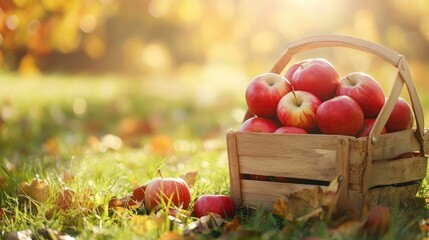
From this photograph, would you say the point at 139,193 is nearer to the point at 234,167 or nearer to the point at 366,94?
the point at 234,167

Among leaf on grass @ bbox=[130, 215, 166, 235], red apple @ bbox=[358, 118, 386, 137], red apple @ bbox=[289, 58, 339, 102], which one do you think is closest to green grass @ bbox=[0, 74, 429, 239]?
leaf on grass @ bbox=[130, 215, 166, 235]

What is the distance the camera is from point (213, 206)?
2494 millimetres

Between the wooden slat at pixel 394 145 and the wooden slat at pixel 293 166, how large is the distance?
178 millimetres

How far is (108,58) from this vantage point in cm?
1135

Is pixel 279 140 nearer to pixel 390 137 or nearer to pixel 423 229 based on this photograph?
pixel 390 137

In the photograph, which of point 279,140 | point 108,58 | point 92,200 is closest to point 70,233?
point 92,200

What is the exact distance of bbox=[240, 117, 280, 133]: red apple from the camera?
2.60m

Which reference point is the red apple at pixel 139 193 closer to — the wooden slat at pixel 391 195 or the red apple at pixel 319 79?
the red apple at pixel 319 79

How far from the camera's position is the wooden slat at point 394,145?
238 centimetres

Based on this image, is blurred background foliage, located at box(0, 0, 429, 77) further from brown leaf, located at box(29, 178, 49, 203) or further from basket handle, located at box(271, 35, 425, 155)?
brown leaf, located at box(29, 178, 49, 203)

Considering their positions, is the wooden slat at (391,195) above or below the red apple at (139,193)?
below

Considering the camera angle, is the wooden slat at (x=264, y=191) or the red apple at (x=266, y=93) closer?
the wooden slat at (x=264, y=191)

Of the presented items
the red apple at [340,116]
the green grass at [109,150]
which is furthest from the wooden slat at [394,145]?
the green grass at [109,150]

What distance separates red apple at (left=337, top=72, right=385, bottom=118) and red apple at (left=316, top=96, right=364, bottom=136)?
0.27ft
